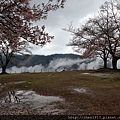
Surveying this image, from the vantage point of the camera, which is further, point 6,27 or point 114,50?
point 114,50

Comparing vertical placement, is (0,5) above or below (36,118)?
above

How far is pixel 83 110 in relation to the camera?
465 inches

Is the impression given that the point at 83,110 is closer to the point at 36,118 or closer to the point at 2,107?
the point at 36,118

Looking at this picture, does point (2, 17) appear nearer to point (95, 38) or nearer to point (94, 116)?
point (94, 116)

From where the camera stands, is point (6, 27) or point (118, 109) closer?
point (118, 109)

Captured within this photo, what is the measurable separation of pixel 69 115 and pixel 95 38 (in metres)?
37.2

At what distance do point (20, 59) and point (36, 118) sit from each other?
56.3m

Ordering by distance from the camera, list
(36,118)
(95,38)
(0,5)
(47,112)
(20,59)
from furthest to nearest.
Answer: (20,59), (95,38), (0,5), (47,112), (36,118)

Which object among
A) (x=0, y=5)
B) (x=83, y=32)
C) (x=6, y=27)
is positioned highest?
(x=83, y=32)

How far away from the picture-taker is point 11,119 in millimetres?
10359

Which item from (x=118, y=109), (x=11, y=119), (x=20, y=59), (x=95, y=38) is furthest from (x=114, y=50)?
(x=11, y=119)

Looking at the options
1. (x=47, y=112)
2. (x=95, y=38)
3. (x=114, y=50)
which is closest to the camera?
(x=47, y=112)

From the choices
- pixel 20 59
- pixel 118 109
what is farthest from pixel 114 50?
pixel 118 109

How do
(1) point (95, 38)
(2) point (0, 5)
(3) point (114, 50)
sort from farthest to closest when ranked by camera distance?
(3) point (114, 50)
(1) point (95, 38)
(2) point (0, 5)
